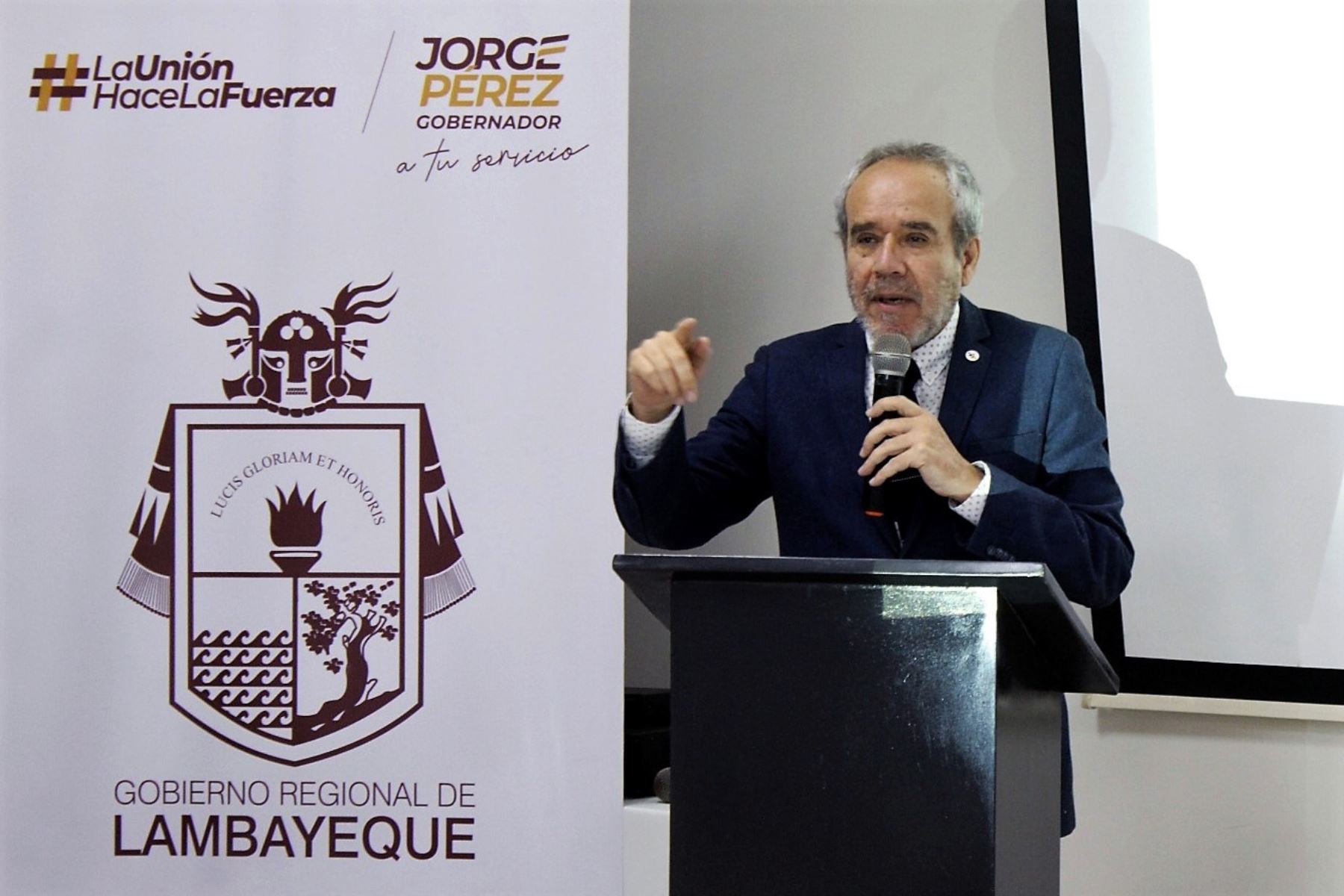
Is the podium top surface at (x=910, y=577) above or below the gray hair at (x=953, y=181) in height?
below

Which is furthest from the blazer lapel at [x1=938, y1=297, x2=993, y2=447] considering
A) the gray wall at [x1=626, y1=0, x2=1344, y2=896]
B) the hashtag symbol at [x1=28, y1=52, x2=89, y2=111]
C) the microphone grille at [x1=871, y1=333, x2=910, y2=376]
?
the hashtag symbol at [x1=28, y1=52, x2=89, y2=111]

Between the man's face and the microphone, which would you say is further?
the man's face

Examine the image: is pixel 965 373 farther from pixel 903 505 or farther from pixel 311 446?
pixel 311 446

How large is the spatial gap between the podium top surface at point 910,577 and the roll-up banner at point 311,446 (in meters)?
1.08

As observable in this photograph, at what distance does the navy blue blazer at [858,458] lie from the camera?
6.54 feet

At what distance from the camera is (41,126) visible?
102 inches

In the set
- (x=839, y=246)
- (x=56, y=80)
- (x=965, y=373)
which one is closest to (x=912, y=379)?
(x=965, y=373)

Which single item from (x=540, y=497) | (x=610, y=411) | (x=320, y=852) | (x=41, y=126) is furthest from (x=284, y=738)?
(x=41, y=126)

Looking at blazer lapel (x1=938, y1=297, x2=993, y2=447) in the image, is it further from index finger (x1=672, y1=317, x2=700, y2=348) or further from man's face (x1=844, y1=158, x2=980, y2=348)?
index finger (x1=672, y1=317, x2=700, y2=348)

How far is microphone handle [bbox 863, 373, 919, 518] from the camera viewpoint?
70.8 inches

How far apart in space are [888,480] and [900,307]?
1.69ft

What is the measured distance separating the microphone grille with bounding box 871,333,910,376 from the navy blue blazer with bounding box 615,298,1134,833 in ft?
0.64

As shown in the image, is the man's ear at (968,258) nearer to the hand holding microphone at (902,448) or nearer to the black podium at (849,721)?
the hand holding microphone at (902,448)

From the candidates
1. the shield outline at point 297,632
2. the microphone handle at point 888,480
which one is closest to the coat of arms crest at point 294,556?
the shield outline at point 297,632
